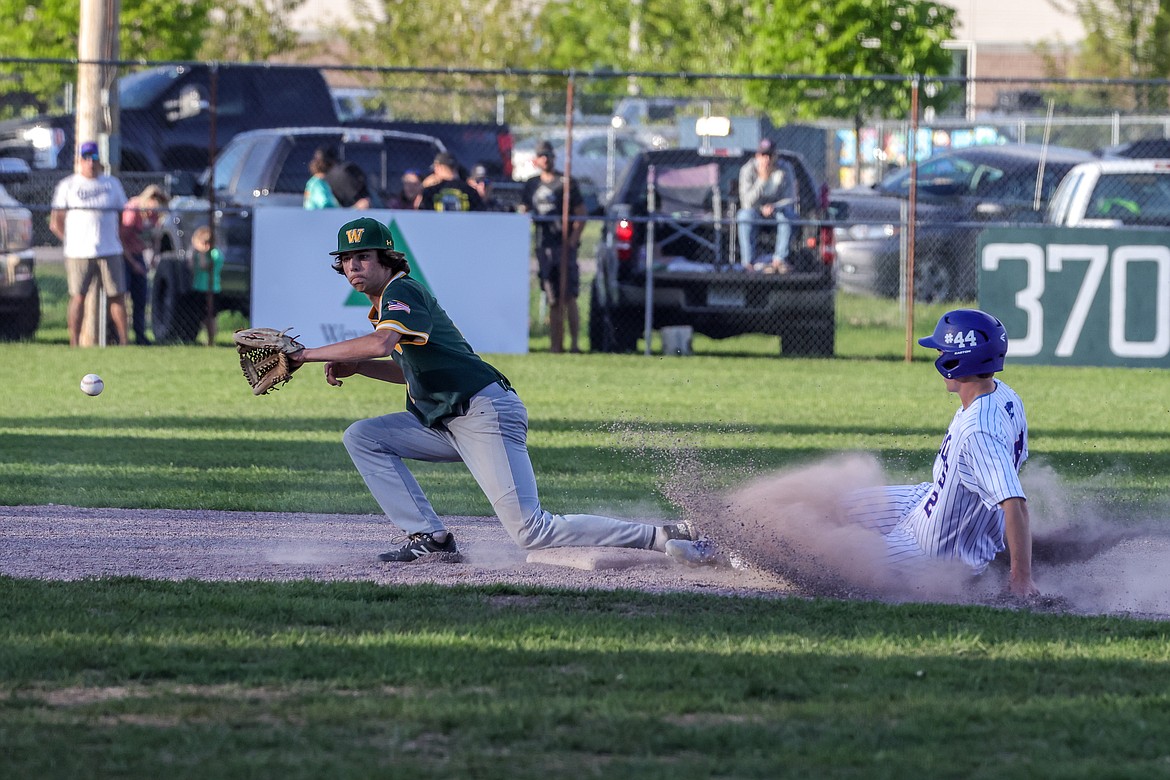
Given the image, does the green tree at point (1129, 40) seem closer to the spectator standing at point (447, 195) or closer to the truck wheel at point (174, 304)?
the spectator standing at point (447, 195)

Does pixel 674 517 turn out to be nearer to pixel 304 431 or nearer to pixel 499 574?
pixel 499 574

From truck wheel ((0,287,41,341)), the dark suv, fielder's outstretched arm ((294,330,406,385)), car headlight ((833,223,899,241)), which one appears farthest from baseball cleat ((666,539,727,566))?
car headlight ((833,223,899,241))

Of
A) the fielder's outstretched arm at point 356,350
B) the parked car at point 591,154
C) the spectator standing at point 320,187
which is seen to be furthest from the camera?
the parked car at point 591,154

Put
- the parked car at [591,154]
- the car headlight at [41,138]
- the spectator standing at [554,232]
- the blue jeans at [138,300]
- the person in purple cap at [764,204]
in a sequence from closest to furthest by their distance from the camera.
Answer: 1. the person in purple cap at [764,204]
2. the spectator standing at [554,232]
3. the blue jeans at [138,300]
4. the car headlight at [41,138]
5. the parked car at [591,154]

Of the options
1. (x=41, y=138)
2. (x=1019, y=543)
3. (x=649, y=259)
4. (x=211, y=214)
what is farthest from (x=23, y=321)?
(x=1019, y=543)

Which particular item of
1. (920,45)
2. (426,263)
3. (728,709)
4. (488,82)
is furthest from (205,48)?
(728,709)

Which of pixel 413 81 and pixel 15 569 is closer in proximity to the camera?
pixel 15 569

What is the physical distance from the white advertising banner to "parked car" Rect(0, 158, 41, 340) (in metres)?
2.41

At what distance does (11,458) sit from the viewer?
10414mm

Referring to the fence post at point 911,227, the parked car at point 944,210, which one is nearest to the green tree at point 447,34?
the parked car at point 944,210

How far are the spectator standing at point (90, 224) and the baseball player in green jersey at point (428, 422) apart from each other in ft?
33.3

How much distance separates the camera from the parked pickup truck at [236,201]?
1742 centimetres

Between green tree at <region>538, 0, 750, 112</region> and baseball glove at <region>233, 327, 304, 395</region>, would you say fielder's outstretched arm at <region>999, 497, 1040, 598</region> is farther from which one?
green tree at <region>538, 0, 750, 112</region>

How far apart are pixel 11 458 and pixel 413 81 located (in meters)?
23.6
